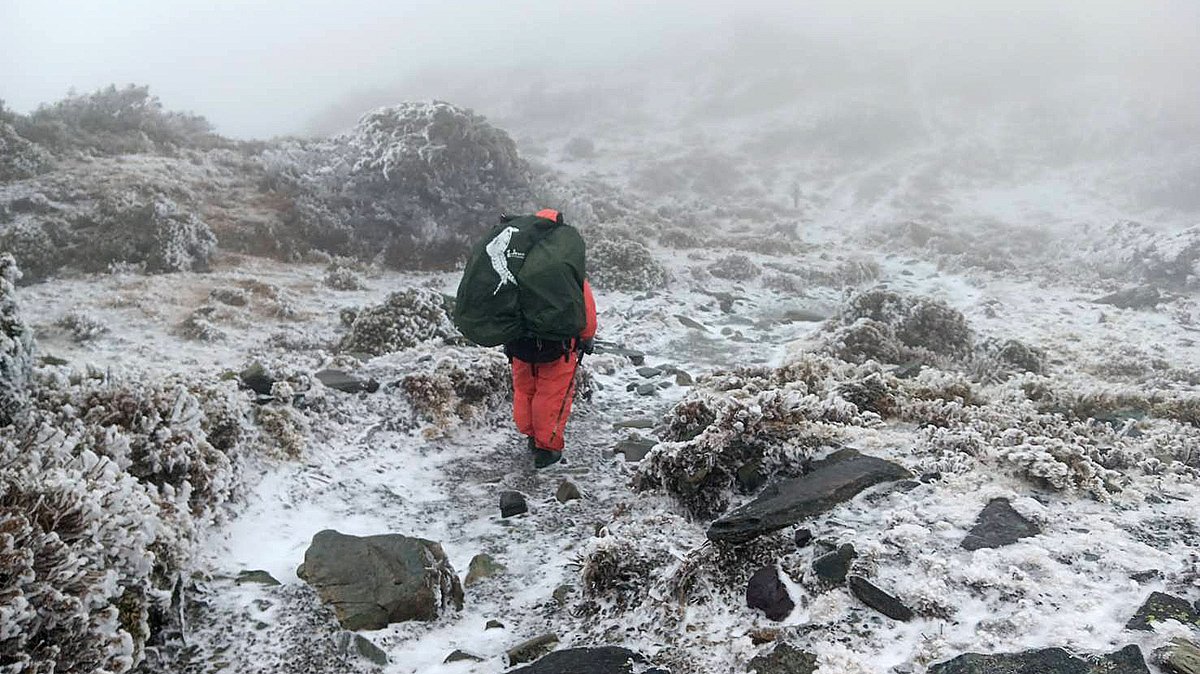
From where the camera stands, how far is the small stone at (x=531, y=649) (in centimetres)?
351

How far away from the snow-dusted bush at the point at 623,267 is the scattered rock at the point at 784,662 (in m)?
12.5

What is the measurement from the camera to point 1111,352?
11352 mm

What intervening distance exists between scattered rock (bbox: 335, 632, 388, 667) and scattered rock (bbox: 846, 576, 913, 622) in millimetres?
2445

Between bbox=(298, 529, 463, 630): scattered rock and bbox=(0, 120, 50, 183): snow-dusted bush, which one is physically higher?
bbox=(0, 120, 50, 183): snow-dusted bush

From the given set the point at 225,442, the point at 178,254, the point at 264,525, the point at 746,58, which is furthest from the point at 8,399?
the point at 746,58

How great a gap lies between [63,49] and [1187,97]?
92.9 m

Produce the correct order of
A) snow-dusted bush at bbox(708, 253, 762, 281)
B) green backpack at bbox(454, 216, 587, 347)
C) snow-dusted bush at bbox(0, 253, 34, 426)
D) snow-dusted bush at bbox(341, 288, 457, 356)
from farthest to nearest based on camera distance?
snow-dusted bush at bbox(708, 253, 762, 281) → snow-dusted bush at bbox(341, 288, 457, 356) → green backpack at bbox(454, 216, 587, 347) → snow-dusted bush at bbox(0, 253, 34, 426)

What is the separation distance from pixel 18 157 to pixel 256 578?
1582 centimetres

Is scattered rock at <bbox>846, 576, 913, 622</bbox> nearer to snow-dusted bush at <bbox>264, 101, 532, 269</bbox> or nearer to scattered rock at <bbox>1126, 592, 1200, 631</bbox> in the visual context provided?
scattered rock at <bbox>1126, 592, 1200, 631</bbox>

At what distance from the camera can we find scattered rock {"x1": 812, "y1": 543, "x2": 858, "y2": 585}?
347 cm

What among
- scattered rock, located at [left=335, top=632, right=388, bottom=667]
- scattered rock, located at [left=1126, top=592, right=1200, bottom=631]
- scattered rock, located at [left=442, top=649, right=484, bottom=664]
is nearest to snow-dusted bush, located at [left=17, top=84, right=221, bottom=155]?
scattered rock, located at [left=335, top=632, right=388, bottom=667]

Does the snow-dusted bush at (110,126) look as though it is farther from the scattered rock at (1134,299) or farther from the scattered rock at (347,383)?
the scattered rock at (1134,299)

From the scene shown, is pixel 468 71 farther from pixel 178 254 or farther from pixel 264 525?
pixel 264 525

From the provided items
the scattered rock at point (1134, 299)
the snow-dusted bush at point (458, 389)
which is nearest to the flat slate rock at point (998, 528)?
the snow-dusted bush at point (458, 389)
